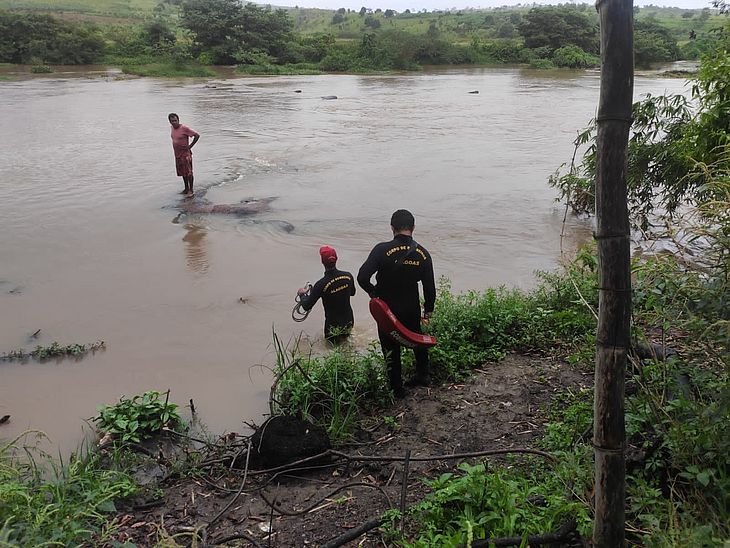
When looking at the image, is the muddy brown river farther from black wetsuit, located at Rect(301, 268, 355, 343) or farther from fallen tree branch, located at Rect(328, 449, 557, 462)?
fallen tree branch, located at Rect(328, 449, 557, 462)

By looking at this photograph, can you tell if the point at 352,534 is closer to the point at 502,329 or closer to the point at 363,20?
the point at 502,329

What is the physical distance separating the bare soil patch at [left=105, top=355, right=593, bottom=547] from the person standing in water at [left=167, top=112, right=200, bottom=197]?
28.1 feet

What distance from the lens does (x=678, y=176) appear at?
7.60m

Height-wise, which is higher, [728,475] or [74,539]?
[728,475]

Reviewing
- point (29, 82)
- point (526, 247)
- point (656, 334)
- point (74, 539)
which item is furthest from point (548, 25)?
point (74, 539)

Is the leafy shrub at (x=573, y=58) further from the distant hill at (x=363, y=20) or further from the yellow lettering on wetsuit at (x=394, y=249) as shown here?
the yellow lettering on wetsuit at (x=394, y=249)

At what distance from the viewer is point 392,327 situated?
Result: 473cm

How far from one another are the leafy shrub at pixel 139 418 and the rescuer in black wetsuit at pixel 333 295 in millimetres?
1693

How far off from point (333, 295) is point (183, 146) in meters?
7.29

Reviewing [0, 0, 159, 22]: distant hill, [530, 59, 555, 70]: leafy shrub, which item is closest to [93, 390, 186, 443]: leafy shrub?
[530, 59, 555, 70]: leafy shrub

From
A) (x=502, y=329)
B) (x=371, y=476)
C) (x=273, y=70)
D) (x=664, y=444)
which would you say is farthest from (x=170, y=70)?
(x=664, y=444)

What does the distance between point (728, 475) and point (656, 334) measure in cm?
280

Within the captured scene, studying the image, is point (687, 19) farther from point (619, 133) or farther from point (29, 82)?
point (619, 133)

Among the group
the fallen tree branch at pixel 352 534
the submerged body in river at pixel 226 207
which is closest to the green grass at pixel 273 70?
the submerged body in river at pixel 226 207
